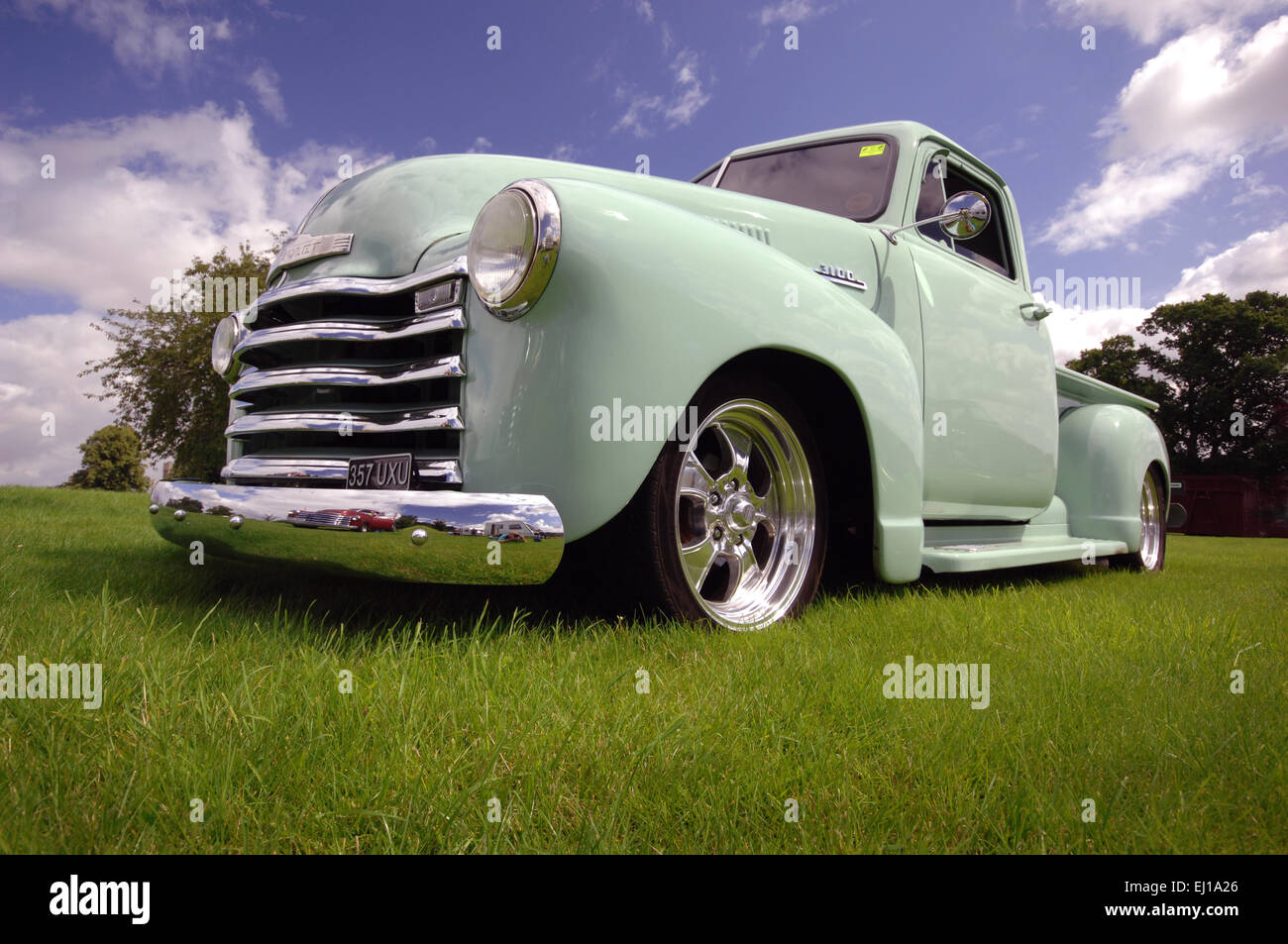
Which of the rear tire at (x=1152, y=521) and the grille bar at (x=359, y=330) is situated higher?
the grille bar at (x=359, y=330)

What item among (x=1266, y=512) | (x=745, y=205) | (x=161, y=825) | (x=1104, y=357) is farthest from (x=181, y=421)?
(x=1104, y=357)

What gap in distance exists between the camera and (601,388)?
2.03m

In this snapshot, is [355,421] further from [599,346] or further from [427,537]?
[599,346]

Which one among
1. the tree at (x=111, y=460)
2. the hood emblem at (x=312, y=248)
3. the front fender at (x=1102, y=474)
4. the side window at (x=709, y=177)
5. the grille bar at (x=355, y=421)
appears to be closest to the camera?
the grille bar at (x=355, y=421)

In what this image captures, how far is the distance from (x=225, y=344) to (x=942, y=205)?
3293 millimetres

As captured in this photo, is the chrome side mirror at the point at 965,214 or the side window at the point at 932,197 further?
the side window at the point at 932,197

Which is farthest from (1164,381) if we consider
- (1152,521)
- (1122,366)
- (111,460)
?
(111,460)

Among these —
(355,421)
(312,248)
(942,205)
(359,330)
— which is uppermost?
(942,205)

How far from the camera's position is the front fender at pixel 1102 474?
494 cm

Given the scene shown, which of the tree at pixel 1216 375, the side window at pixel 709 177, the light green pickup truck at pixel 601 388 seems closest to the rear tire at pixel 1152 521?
the light green pickup truck at pixel 601 388

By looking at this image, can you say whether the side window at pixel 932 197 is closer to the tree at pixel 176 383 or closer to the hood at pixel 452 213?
the hood at pixel 452 213

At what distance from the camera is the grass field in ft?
4.01

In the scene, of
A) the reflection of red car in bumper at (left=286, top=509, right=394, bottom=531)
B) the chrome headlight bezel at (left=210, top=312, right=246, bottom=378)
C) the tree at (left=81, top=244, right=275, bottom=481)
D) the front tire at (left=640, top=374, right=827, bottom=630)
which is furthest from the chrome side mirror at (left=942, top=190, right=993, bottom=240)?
the tree at (left=81, top=244, right=275, bottom=481)
